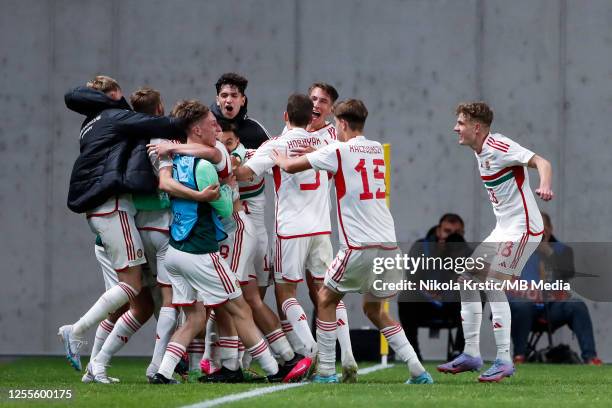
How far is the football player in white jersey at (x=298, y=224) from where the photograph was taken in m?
8.40

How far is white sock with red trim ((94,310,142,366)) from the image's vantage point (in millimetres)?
8344

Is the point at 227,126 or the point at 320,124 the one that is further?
the point at 320,124

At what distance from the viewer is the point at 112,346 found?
27.5 feet

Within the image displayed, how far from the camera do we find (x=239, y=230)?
28.0 feet

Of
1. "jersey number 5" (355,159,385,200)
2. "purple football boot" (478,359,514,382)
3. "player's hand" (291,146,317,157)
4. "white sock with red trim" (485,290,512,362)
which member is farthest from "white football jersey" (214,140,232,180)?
"purple football boot" (478,359,514,382)

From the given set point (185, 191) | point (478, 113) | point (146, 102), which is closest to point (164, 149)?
point (185, 191)

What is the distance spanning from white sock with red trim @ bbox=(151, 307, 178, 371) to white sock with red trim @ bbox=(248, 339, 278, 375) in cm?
70

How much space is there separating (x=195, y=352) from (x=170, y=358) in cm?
98

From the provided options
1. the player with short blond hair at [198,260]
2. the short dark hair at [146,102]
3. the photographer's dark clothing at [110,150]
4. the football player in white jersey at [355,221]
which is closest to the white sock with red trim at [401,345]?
the football player in white jersey at [355,221]

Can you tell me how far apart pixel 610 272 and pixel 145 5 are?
20.8 ft

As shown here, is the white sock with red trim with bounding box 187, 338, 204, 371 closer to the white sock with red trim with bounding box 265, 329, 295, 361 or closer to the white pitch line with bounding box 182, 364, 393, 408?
the white sock with red trim with bounding box 265, 329, 295, 361

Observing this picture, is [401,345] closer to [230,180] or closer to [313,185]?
[313,185]

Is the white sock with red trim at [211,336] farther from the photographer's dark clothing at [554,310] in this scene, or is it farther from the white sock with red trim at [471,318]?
the photographer's dark clothing at [554,310]

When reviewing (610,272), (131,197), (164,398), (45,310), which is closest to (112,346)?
(131,197)
